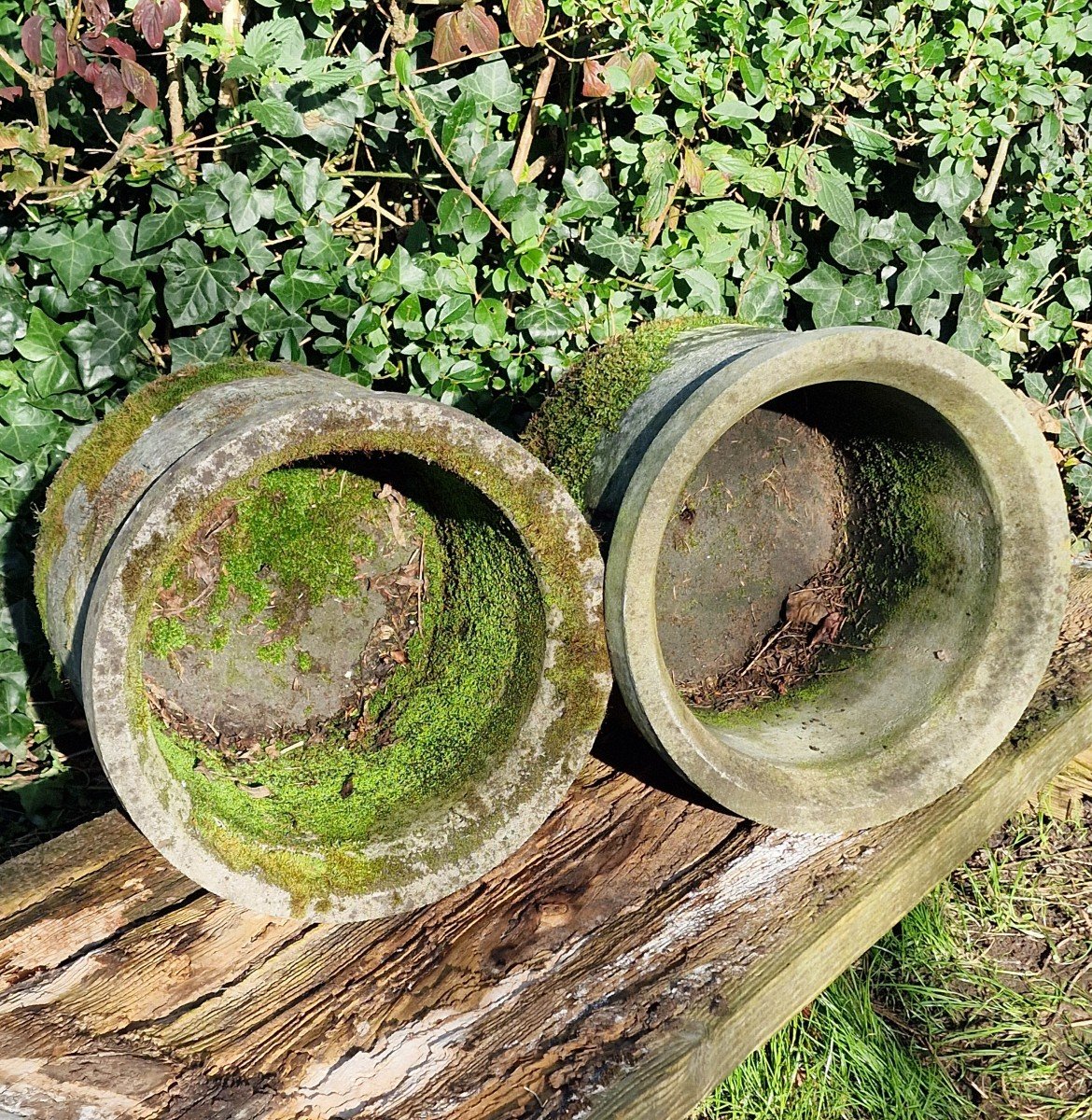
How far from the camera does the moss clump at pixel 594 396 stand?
2.06 metres

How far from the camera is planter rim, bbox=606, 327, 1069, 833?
5.45 ft

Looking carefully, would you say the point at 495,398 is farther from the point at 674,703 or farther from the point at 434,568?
the point at 674,703

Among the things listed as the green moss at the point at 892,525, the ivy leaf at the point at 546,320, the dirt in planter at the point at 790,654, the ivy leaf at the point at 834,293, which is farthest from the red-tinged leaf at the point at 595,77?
the dirt in planter at the point at 790,654

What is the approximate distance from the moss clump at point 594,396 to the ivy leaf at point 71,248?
1054 millimetres

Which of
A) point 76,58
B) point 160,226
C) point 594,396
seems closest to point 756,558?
point 594,396

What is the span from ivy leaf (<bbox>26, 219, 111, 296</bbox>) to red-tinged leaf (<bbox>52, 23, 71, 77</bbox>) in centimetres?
36

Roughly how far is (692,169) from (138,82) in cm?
124

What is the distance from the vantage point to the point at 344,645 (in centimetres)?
231

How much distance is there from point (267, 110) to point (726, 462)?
125cm

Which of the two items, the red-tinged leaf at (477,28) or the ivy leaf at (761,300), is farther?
the ivy leaf at (761,300)

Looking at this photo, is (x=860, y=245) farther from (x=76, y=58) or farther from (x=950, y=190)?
(x=76, y=58)

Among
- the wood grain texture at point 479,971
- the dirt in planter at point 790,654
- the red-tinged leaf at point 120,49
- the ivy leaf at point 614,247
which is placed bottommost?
the wood grain texture at point 479,971

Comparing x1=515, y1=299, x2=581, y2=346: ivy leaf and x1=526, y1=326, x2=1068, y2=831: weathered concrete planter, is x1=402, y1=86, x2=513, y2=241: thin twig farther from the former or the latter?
x1=526, y1=326, x2=1068, y2=831: weathered concrete planter

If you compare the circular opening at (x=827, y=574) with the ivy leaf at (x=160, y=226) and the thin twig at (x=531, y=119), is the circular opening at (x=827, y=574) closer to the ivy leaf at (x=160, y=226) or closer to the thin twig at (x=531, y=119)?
the thin twig at (x=531, y=119)
